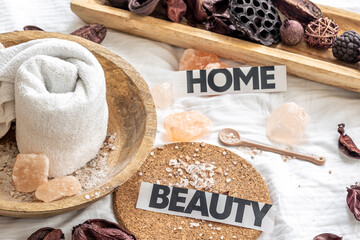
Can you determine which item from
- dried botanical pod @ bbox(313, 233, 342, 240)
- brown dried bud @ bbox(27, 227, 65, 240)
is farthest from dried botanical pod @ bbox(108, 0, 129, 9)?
dried botanical pod @ bbox(313, 233, 342, 240)

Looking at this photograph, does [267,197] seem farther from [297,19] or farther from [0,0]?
[0,0]

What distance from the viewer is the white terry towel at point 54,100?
0.81 metres

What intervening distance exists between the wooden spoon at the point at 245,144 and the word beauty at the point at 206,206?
0.54ft

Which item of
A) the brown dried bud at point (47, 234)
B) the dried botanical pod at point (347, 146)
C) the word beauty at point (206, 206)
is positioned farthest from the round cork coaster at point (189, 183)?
the dried botanical pod at point (347, 146)

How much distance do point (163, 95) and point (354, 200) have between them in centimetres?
48

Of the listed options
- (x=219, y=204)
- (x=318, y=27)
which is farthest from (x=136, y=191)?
(x=318, y=27)

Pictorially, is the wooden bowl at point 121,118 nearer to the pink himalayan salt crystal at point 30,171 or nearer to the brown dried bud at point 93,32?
the pink himalayan salt crystal at point 30,171

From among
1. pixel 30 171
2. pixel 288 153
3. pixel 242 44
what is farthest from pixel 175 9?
pixel 30 171

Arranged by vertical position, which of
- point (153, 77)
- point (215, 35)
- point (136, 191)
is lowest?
point (136, 191)

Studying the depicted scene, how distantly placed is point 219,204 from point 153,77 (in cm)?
40

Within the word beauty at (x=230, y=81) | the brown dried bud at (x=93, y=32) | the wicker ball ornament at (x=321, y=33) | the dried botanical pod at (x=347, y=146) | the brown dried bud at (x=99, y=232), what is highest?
the wicker ball ornament at (x=321, y=33)

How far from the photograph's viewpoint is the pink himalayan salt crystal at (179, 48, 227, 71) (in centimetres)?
117

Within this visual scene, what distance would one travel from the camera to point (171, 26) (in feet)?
3.87

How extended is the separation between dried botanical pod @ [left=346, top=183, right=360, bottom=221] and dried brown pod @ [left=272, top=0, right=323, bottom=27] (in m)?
0.47
